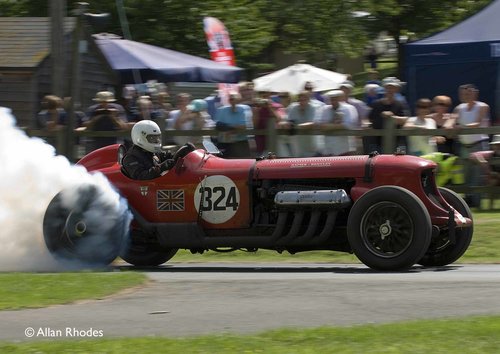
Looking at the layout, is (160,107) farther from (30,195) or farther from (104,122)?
(30,195)

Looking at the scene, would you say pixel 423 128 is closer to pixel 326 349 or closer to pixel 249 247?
pixel 249 247

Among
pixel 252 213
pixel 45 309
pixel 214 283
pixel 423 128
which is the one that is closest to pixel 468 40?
pixel 423 128

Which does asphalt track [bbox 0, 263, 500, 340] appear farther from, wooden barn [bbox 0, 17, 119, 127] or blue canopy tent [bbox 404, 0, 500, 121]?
wooden barn [bbox 0, 17, 119, 127]

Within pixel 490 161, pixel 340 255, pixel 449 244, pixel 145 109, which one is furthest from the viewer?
pixel 145 109

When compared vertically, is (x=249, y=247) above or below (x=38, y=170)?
below

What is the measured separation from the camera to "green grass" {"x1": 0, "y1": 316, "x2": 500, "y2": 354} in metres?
6.99

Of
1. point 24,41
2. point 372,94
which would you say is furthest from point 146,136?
point 24,41

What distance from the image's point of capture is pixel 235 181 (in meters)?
12.2

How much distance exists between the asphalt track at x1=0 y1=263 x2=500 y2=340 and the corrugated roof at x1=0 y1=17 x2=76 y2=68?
13190mm

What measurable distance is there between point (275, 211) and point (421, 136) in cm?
490

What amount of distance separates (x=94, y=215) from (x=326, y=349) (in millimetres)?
5803

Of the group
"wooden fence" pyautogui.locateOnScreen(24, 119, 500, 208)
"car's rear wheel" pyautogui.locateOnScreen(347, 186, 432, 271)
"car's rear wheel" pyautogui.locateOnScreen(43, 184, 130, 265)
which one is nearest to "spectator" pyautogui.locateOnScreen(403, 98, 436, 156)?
"wooden fence" pyautogui.locateOnScreen(24, 119, 500, 208)

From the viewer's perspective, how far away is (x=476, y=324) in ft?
25.1

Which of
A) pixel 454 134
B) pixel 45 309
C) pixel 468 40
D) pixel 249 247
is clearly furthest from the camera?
pixel 468 40
